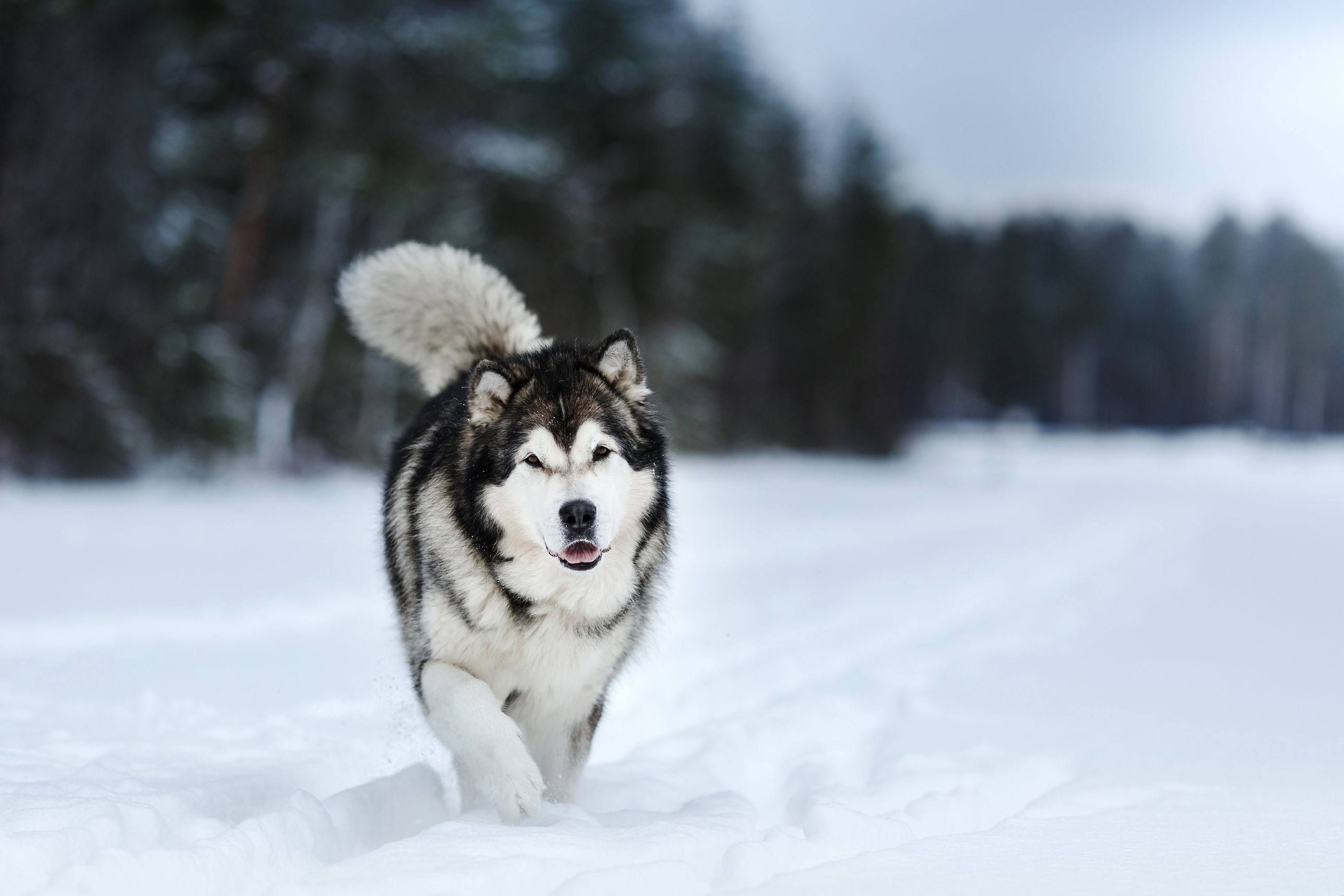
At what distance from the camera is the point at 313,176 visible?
47.1ft

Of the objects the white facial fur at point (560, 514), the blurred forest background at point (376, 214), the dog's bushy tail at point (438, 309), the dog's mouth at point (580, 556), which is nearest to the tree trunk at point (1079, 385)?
the blurred forest background at point (376, 214)

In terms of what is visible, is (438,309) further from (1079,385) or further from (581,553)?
(1079,385)

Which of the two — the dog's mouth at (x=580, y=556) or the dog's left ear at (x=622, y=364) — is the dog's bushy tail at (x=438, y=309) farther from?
the dog's mouth at (x=580, y=556)

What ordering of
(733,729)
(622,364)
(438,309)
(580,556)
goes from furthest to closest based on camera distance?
1. (733,729)
2. (438,309)
3. (622,364)
4. (580,556)

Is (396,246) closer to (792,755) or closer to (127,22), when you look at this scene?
(792,755)

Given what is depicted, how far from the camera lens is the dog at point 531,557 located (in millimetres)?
2961

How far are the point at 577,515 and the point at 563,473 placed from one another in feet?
0.55

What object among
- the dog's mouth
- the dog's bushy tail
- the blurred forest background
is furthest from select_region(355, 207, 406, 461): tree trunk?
the dog's mouth

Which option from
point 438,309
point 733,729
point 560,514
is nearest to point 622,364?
point 560,514

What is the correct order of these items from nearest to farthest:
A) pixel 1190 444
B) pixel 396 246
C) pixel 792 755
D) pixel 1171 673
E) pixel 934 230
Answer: pixel 792 755, pixel 396 246, pixel 1171 673, pixel 1190 444, pixel 934 230

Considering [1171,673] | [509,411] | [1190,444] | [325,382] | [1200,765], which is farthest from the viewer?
[1190,444]

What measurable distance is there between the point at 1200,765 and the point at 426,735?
2.95 metres

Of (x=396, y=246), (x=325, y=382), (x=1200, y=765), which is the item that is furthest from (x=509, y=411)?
(x=325, y=382)

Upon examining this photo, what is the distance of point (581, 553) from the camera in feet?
9.81
